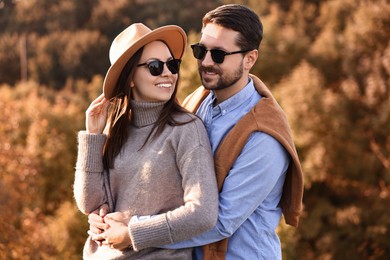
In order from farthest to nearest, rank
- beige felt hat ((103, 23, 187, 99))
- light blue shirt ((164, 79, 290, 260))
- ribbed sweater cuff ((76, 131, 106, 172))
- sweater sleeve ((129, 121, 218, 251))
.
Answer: ribbed sweater cuff ((76, 131, 106, 172)) → beige felt hat ((103, 23, 187, 99)) → light blue shirt ((164, 79, 290, 260)) → sweater sleeve ((129, 121, 218, 251))

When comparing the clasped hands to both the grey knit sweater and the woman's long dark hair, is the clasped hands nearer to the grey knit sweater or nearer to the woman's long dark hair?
the grey knit sweater

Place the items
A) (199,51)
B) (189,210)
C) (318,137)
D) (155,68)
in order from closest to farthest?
(189,210)
(155,68)
(199,51)
(318,137)

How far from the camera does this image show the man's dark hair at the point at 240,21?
106 inches

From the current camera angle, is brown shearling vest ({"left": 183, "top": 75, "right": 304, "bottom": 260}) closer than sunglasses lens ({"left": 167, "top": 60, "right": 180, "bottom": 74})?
Yes

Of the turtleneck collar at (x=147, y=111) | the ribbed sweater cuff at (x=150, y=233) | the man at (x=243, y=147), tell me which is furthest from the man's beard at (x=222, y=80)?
the ribbed sweater cuff at (x=150, y=233)

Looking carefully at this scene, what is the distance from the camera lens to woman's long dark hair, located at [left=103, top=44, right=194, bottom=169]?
2.69m

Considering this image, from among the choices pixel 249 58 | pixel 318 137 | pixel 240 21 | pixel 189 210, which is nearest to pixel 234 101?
pixel 249 58

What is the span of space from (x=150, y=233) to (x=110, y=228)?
0.22 metres

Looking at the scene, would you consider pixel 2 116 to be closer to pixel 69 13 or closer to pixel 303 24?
pixel 303 24

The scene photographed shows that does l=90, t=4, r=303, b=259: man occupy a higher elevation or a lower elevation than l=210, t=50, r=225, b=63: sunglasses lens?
lower

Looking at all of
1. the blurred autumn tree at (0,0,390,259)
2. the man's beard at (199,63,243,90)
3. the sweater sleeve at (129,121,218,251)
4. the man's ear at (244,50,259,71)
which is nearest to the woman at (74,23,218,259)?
the sweater sleeve at (129,121,218,251)

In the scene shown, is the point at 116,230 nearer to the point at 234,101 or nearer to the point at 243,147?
the point at 243,147

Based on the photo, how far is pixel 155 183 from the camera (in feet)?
8.38

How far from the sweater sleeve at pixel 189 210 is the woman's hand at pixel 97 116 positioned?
1.59 ft
